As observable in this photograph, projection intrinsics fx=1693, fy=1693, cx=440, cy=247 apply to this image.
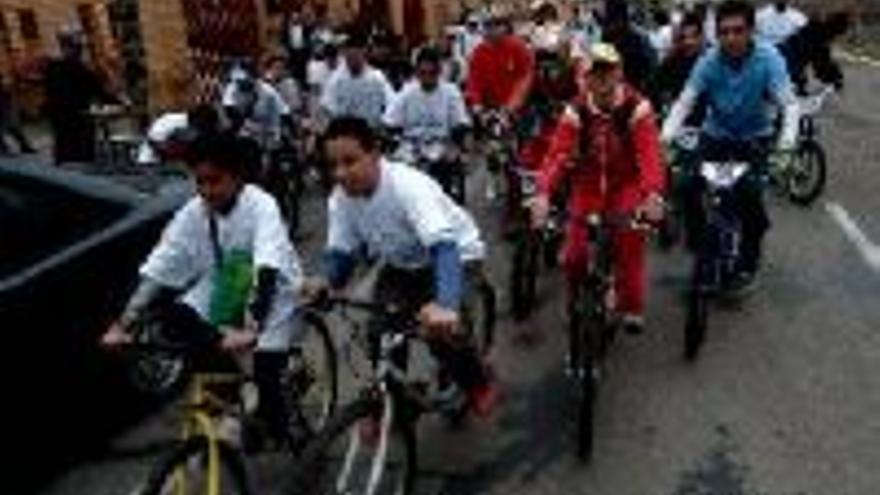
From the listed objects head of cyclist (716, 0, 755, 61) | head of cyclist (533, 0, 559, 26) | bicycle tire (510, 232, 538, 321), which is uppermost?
head of cyclist (716, 0, 755, 61)

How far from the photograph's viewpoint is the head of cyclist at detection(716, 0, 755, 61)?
1002cm

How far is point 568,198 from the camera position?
9789 mm

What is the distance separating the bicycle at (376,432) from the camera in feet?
21.0

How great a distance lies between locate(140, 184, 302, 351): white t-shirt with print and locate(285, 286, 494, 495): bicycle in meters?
0.33

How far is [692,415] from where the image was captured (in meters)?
8.73

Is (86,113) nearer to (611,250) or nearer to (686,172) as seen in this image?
(686,172)

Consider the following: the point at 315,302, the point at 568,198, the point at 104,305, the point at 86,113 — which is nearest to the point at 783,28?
the point at 86,113

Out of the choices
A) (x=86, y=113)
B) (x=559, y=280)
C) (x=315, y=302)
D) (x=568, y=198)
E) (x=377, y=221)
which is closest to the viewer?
(x=315, y=302)

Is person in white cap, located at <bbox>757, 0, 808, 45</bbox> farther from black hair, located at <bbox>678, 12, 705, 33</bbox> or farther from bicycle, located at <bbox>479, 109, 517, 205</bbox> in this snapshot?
bicycle, located at <bbox>479, 109, 517, 205</bbox>

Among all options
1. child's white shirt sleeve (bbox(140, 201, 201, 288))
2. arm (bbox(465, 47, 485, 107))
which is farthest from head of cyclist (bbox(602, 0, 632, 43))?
child's white shirt sleeve (bbox(140, 201, 201, 288))

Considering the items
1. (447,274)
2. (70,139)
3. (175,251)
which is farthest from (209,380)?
(70,139)

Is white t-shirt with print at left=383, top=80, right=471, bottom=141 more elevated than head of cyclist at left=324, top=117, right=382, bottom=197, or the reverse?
head of cyclist at left=324, top=117, right=382, bottom=197

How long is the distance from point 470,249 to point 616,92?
184cm

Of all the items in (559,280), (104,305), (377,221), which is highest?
(377,221)
